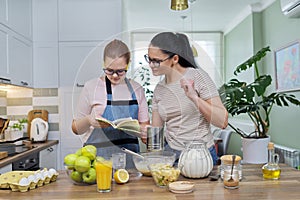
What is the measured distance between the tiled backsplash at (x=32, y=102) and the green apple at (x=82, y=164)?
2263 millimetres

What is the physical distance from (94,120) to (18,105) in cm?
232

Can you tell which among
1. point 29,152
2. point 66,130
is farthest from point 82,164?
point 66,130

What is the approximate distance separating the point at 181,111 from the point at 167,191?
1.34 ft

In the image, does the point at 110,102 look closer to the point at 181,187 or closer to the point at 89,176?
the point at 89,176

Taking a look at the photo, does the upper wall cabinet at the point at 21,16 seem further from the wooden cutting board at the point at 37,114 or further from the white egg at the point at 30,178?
the white egg at the point at 30,178

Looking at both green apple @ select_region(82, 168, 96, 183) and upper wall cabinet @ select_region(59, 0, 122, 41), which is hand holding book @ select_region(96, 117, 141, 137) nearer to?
green apple @ select_region(82, 168, 96, 183)

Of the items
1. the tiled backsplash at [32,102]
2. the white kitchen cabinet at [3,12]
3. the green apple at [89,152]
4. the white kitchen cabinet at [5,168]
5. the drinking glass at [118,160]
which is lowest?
the white kitchen cabinet at [5,168]

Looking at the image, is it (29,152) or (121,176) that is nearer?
(121,176)

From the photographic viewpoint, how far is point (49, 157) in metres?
3.16

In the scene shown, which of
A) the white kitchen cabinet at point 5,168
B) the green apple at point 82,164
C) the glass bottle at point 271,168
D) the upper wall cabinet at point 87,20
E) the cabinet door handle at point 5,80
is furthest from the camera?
the upper wall cabinet at point 87,20

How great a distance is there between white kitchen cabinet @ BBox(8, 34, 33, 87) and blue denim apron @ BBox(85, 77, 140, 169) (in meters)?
1.72

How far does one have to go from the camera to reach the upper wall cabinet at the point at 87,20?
3256mm

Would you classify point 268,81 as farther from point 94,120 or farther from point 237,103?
point 94,120

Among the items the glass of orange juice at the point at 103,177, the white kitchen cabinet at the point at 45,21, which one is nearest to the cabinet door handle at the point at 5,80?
the white kitchen cabinet at the point at 45,21
